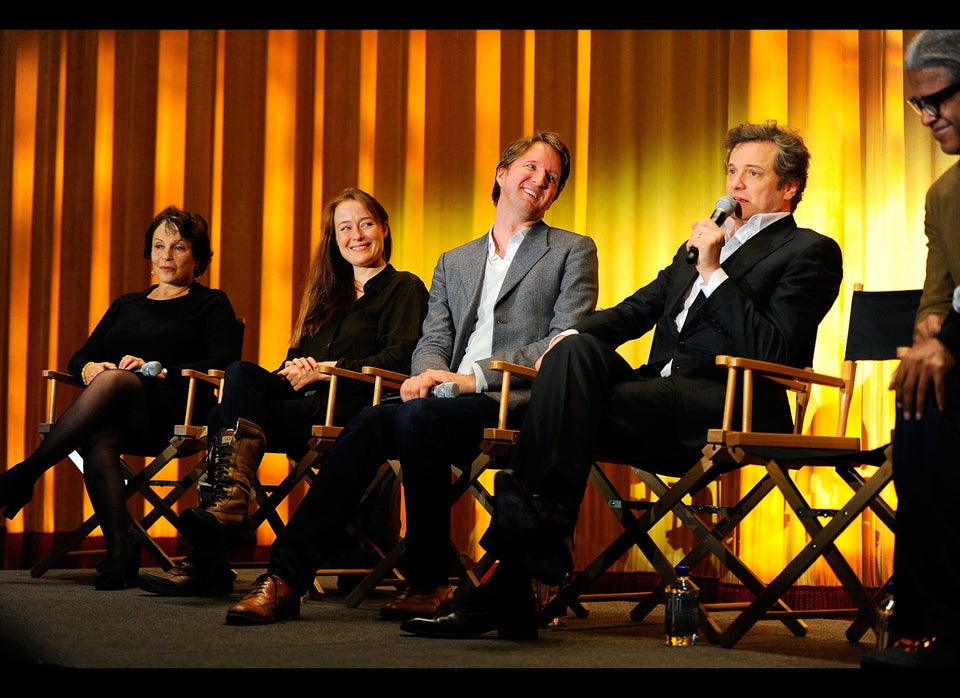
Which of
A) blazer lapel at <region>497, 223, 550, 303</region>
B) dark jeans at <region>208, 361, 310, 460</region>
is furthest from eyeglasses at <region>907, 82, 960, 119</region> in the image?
dark jeans at <region>208, 361, 310, 460</region>

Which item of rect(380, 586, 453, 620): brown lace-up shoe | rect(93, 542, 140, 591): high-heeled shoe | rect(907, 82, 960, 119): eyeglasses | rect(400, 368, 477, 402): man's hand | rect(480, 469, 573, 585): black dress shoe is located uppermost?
rect(907, 82, 960, 119): eyeglasses

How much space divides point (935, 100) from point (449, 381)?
153 centimetres

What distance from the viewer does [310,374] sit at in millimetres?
3797

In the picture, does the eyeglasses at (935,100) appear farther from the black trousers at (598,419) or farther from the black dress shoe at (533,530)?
the black dress shoe at (533,530)

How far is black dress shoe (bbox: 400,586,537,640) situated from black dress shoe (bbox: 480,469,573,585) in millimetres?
198

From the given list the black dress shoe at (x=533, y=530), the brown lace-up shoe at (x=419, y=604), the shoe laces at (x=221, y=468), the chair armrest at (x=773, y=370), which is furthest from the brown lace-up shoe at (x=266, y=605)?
the chair armrest at (x=773, y=370)

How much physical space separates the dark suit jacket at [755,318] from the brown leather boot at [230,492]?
1.00m

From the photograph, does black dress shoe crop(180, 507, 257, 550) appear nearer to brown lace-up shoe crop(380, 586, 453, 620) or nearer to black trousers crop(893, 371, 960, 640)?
brown lace-up shoe crop(380, 586, 453, 620)

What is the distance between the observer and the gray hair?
236 centimetres

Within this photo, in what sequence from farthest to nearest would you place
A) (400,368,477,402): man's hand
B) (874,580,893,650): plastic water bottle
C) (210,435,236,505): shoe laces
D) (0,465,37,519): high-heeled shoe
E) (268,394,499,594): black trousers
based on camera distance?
(0,465,37,519): high-heeled shoe
(400,368,477,402): man's hand
(210,435,236,505): shoe laces
(268,394,499,594): black trousers
(874,580,893,650): plastic water bottle

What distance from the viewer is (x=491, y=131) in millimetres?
4953

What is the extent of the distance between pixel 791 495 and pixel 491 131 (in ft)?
8.33

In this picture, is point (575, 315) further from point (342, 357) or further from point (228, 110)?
point (228, 110)

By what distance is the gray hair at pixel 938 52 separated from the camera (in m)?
2.36
